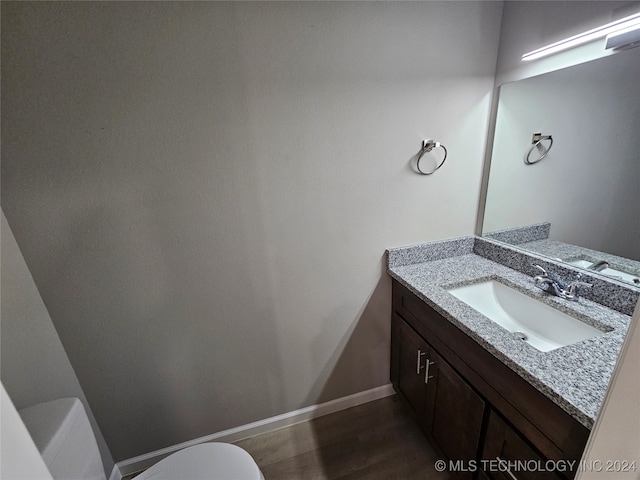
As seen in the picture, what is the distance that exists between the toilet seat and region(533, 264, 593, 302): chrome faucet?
1.41 m

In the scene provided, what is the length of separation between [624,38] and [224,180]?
1.60m

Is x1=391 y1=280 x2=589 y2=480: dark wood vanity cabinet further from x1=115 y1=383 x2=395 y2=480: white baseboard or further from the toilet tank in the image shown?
the toilet tank

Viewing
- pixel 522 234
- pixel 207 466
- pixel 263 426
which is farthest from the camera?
pixel 263 426

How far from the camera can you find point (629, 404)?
0.46 metres

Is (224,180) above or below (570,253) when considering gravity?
above

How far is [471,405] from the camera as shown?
1.05 m

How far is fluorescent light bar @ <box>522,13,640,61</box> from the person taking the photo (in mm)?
956

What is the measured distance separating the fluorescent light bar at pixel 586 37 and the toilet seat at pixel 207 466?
6.78ft

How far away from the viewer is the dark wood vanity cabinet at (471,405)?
2.56ft

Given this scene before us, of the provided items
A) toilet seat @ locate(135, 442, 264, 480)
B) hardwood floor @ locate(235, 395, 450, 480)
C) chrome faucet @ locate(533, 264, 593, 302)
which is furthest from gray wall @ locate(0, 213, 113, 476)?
chrome faucet @ locate(533, 264, 593, 302)

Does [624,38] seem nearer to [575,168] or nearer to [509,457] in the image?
[575,168]

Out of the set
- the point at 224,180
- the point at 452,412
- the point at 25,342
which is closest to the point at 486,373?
the point at 452,412

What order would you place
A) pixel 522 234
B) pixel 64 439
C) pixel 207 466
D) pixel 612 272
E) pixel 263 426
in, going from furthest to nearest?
pixel 263 426 → pixel 522 234 → pixel 612 272 → pixel 207 466 → pixel 64 439

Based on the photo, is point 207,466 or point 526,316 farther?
point 526,316
